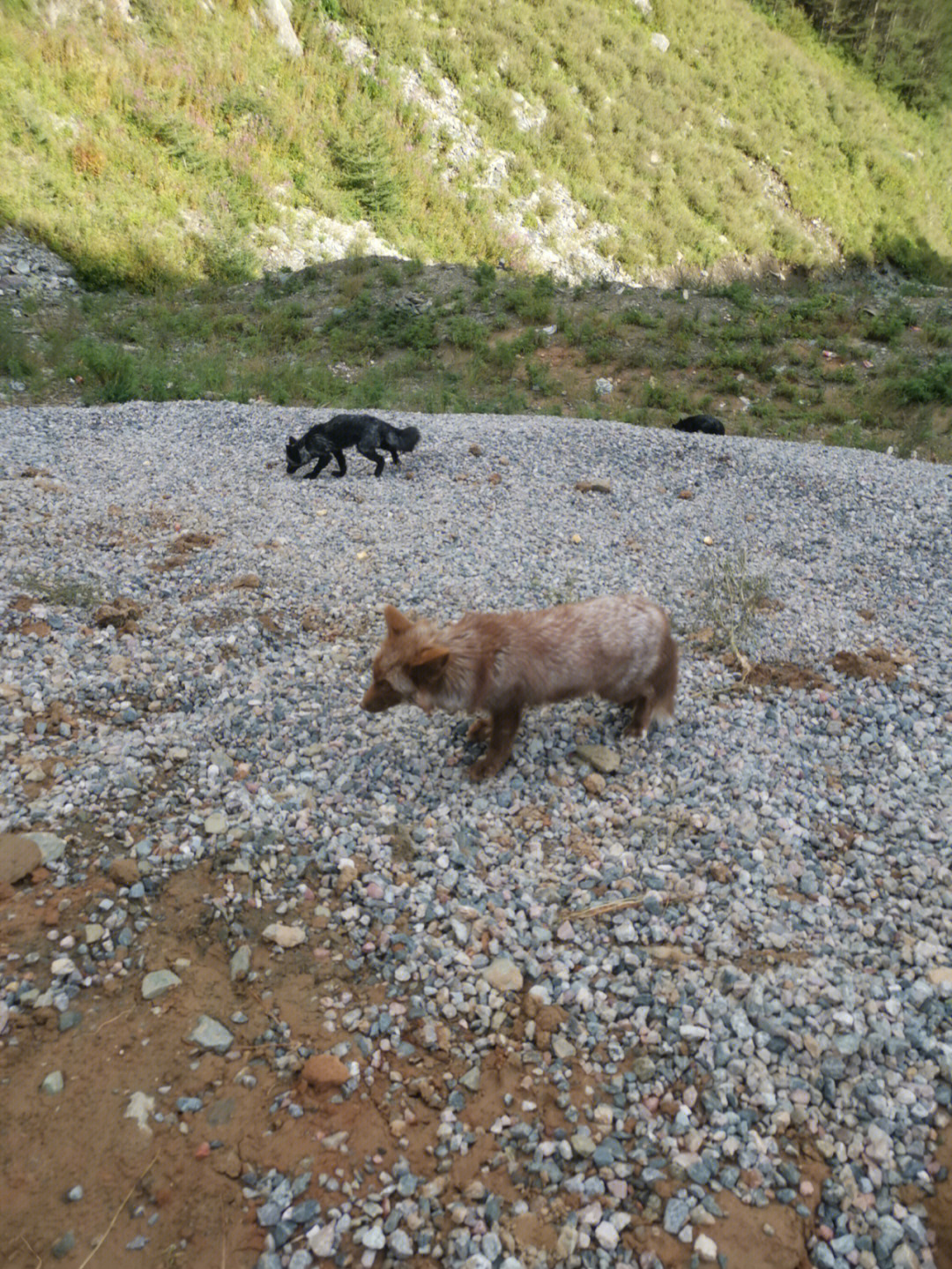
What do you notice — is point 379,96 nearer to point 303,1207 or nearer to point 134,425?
point 134,425

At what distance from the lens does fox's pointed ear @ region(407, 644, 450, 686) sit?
4199mm

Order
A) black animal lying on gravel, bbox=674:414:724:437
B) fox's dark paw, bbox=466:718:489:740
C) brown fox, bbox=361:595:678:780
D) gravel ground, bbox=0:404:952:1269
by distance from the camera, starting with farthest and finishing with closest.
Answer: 1. black animal lying on gravel, bbox=674:414:724:437
2. fox's dark paw, bbox=466:718:489:740
3. brown fox, bbox=361:595:678:780
4. gravel ground, bbox=0:404:952:1269

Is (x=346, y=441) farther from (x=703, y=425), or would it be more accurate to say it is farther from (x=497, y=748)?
(x=703, y=425)

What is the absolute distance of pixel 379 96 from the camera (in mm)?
29406

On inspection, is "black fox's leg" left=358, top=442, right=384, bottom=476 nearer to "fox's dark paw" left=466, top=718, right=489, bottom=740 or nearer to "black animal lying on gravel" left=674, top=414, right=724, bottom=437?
"fox's dark paw" left=466, top=718, right=489, bottom=740

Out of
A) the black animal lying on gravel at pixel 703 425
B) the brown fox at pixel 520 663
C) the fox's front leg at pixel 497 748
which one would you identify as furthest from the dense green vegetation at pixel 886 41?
the fox's front leg at pixel 497 748

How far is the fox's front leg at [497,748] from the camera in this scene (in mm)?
4934

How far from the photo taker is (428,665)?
436 cm

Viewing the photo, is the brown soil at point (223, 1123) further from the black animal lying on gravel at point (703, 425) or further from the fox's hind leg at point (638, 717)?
the black animal lying on gravel at point (703, 425)

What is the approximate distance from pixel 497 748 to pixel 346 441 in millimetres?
6646

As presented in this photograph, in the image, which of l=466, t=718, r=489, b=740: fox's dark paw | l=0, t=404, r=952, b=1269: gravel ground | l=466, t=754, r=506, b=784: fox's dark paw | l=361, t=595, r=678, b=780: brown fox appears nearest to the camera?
l=0, t=404, r=952, b=1269: gravel ground

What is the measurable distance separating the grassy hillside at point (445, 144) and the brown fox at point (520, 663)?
21.2 metres

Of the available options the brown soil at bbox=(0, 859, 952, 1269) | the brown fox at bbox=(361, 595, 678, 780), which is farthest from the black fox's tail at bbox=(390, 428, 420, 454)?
the brown soil at bbox=(0, 859, 952, 1269)

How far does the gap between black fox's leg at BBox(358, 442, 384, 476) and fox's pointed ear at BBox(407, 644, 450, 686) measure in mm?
6587
